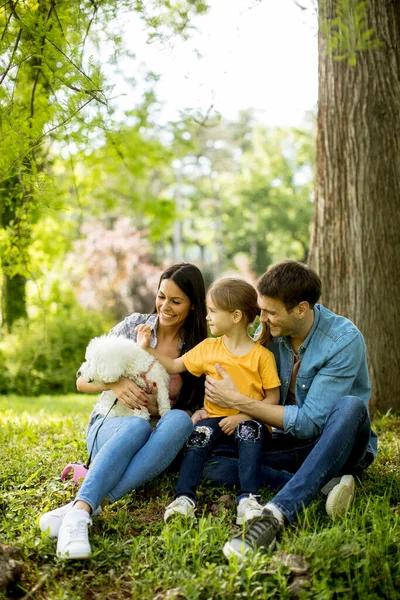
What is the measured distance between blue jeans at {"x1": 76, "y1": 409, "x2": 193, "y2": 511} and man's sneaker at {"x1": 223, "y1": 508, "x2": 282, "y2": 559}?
0.64m

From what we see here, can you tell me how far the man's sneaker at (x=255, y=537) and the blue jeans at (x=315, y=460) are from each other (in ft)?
0.43

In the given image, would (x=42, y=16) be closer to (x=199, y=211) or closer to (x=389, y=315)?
(x=389, y=315)

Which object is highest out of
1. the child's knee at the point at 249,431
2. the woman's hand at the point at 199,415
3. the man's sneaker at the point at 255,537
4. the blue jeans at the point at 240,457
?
the woman's hand at the point at 199,415

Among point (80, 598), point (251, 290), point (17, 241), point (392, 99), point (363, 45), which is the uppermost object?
point (392, 99)

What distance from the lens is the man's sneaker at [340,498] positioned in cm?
303

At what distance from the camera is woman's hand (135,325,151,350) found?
3760mm

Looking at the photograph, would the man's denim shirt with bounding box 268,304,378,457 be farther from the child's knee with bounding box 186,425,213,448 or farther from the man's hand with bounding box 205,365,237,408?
the child's knee with bounding box 186,425,213,448

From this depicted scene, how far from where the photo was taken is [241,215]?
34.2 metres

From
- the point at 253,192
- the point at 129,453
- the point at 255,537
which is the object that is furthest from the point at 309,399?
the point at 253,192

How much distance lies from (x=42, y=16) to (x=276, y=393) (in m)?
2.51

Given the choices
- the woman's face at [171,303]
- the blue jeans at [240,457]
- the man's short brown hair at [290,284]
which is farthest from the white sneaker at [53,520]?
the man's short brown hair at [290,284]

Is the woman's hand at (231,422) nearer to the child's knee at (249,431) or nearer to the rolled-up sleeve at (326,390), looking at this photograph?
the child's knee at (249,431)

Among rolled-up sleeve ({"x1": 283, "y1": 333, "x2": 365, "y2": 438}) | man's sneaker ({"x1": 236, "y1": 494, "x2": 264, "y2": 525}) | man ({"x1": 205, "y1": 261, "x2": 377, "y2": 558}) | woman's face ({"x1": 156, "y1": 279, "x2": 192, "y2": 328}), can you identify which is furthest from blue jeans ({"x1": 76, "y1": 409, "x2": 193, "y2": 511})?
woman's face ({"x1": 156, "y1": 279, "x2": 192, "y2": 328})

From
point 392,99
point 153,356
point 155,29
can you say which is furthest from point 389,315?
point 155,29
